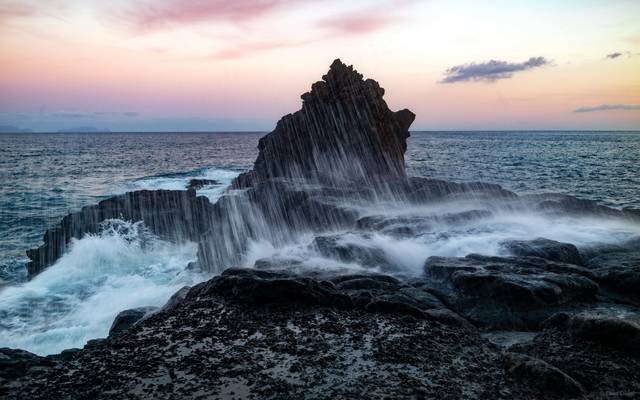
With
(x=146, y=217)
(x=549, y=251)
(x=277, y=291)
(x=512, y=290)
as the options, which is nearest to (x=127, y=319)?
(x=277, y=291)

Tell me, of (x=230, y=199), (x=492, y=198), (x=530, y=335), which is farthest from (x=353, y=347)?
(x=492, y=198)

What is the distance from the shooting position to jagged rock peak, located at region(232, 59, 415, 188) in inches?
1527

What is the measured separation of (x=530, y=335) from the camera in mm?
11297

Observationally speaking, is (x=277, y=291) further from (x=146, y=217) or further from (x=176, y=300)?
(x=146, y=217)

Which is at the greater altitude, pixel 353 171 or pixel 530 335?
pixel 353 171

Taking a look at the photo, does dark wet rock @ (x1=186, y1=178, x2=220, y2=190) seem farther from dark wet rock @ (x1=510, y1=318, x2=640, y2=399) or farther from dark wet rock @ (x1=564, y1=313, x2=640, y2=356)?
dark wet rock @ (x1=564, y1=313, x2=640, y2=356)

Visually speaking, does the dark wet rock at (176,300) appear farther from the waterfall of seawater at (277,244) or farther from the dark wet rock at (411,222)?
the dark wet rock at (411,222)

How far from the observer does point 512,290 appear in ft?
Answer: 41.8

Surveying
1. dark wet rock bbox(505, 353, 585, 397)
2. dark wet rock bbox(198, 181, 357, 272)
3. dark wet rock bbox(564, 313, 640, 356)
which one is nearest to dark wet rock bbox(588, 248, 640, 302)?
dark wet rock bbox(564, 313, 640, 356)

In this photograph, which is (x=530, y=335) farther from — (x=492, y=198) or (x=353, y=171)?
(x=353, y=171)

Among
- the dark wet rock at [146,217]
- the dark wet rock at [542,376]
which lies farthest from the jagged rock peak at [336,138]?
the dark wet rock at [542,376]

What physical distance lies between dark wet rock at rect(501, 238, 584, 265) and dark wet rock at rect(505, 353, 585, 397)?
8620 millimetres

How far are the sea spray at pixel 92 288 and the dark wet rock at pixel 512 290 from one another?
460 inches

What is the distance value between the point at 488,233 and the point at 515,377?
1324 cm
